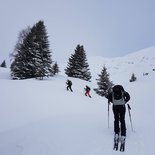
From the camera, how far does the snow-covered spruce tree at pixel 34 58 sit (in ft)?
110

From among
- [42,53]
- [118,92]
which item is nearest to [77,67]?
[42,53]

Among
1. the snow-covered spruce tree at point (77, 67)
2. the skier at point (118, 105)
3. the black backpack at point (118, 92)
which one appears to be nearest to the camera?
the skier at point (118, 105)

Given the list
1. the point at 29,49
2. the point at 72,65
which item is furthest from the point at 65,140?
the point at 72,65

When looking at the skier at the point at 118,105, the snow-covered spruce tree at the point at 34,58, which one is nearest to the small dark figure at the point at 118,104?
the skier at the point at 118,105

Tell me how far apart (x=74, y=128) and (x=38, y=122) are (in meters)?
1.69

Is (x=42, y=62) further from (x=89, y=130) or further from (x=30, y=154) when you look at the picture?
(x=30, y=154)

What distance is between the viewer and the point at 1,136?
6.94 metres

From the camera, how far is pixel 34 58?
3431cm

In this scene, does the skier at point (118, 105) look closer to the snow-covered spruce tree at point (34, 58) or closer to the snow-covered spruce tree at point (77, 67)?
the snow-covered spruce tree at point (34, 58)

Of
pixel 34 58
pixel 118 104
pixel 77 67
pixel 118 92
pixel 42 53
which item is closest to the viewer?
pixel 118 104

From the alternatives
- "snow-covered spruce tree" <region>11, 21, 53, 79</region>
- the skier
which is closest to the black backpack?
the skier

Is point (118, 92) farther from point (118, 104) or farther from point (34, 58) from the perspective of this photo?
point (34, 58)

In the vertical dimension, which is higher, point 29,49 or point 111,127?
point 29,49

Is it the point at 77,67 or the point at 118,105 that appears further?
the point at 77,67
